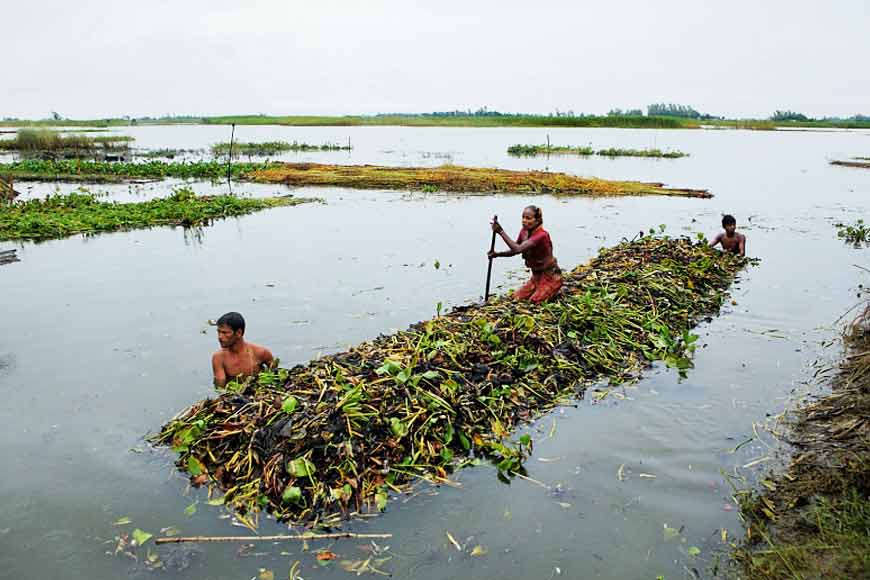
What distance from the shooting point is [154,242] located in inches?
575

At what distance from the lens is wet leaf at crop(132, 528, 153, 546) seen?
13.9 feet

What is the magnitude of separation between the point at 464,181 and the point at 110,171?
57.2 feet

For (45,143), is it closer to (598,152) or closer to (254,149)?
(254,149)

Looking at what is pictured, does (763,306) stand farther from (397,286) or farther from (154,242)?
(154,242)

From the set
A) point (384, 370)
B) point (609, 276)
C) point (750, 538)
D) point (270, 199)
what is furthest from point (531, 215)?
point (270, 199)

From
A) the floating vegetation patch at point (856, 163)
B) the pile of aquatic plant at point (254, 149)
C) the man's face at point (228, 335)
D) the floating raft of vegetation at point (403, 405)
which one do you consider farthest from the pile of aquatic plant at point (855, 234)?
the pile of aquatic plant at point (254, 149)

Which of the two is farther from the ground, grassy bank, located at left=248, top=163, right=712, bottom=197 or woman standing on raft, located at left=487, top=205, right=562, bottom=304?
grassy bank, located at left=248, top=163, right=712, bottom=197

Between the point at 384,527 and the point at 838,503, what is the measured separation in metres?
3.16

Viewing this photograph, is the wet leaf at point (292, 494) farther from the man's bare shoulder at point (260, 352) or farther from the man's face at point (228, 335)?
the man's bare shoulder at point (260, 352)

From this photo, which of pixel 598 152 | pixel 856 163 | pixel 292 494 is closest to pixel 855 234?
pixel 292 494

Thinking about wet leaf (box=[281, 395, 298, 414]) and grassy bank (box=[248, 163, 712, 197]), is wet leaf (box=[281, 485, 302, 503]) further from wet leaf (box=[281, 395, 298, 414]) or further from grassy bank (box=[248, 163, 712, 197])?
grassy bank (box=[248, 163, 712, 197])

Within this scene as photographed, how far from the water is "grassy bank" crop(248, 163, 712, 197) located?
7.44 metres

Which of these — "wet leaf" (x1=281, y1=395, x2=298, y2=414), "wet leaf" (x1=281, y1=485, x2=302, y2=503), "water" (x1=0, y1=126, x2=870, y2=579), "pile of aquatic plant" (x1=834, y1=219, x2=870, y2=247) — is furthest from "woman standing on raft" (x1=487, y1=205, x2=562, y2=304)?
"pile of aquatic plant" (x1=834, y1=219, x2=870, y2=247)

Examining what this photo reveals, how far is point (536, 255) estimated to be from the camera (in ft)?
26.5
